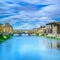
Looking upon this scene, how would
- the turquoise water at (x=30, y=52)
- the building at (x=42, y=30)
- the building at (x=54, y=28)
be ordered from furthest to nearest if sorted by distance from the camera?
the building at (x=42, y=30) → the building at (x=54, y=28) → the turquoise water at (x=30, y=52)

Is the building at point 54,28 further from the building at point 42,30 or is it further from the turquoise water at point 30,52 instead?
the turquoise water at point 30,52

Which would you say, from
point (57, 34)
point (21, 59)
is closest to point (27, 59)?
point (21, 59)

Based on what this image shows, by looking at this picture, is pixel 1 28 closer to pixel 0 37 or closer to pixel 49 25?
pixel 0 37

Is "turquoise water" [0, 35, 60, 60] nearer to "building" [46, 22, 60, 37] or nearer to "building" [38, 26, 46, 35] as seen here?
"building" [46, 22, 60, 37]

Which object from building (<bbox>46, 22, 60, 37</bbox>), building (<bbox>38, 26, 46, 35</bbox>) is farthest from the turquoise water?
building (<bbox>38, 26, 46, 35</bbox>)

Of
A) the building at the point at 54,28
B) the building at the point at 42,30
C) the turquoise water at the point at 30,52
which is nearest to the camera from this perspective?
the turquoise water at the point at 30,52

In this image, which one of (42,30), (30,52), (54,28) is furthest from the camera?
(42,30)

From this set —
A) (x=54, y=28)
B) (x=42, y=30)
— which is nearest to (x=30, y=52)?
(x=54, y=28)

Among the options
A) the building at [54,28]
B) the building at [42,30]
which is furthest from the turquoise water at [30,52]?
the building at [42,30]

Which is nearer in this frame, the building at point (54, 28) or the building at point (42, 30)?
the building at point (54, 28)

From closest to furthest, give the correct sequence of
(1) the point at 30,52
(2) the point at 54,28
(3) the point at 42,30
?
(1) the point at 30,52
(2) the point at 54,28
(3) the point at 42,30

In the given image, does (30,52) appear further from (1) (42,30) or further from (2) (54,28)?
(1) (42,30)

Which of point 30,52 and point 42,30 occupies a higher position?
point 42,30

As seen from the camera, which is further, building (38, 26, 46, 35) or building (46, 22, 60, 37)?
building (38, 26, 46, 35)
